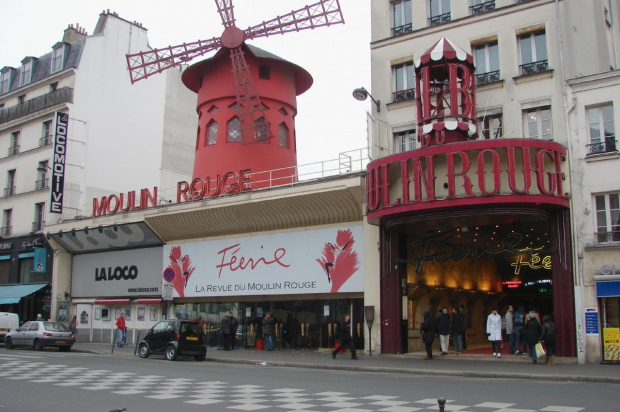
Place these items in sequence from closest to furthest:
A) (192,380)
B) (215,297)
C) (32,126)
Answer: (192,380) < (215,297) < (32,126)

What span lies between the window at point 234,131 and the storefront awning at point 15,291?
11.6 metres

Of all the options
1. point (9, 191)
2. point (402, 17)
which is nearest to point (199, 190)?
point (402, 17)

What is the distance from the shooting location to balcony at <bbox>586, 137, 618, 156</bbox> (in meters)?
16.6

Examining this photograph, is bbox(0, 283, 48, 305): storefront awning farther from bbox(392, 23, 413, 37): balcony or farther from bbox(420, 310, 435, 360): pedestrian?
bbox(392, 23, 413, 37): balcony

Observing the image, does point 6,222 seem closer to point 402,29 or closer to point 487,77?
point 402,29

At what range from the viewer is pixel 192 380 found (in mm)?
12914

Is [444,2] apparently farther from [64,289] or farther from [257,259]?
[64,289]

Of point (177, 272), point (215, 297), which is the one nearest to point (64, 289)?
point (177, 272)

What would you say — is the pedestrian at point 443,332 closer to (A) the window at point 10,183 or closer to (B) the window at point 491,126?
(B) the window at point 491,126

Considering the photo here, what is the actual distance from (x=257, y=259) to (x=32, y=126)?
652 inches

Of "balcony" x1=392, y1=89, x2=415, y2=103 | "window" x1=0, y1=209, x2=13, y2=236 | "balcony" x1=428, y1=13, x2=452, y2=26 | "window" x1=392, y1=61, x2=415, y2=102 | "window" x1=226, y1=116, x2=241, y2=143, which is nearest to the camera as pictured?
"balcony" x1=428, y1=13, x2=452, y2=26

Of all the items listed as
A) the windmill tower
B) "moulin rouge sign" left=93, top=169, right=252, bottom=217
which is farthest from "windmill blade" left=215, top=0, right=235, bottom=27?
"moulin rouge sign" left=93, top=169, right=252, bottom=217

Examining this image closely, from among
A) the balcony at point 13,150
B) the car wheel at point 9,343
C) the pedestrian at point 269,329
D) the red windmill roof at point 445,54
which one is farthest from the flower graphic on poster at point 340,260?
the balcony at point 13,150

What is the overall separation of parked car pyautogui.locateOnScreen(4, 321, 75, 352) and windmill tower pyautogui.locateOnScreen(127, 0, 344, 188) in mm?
7994
